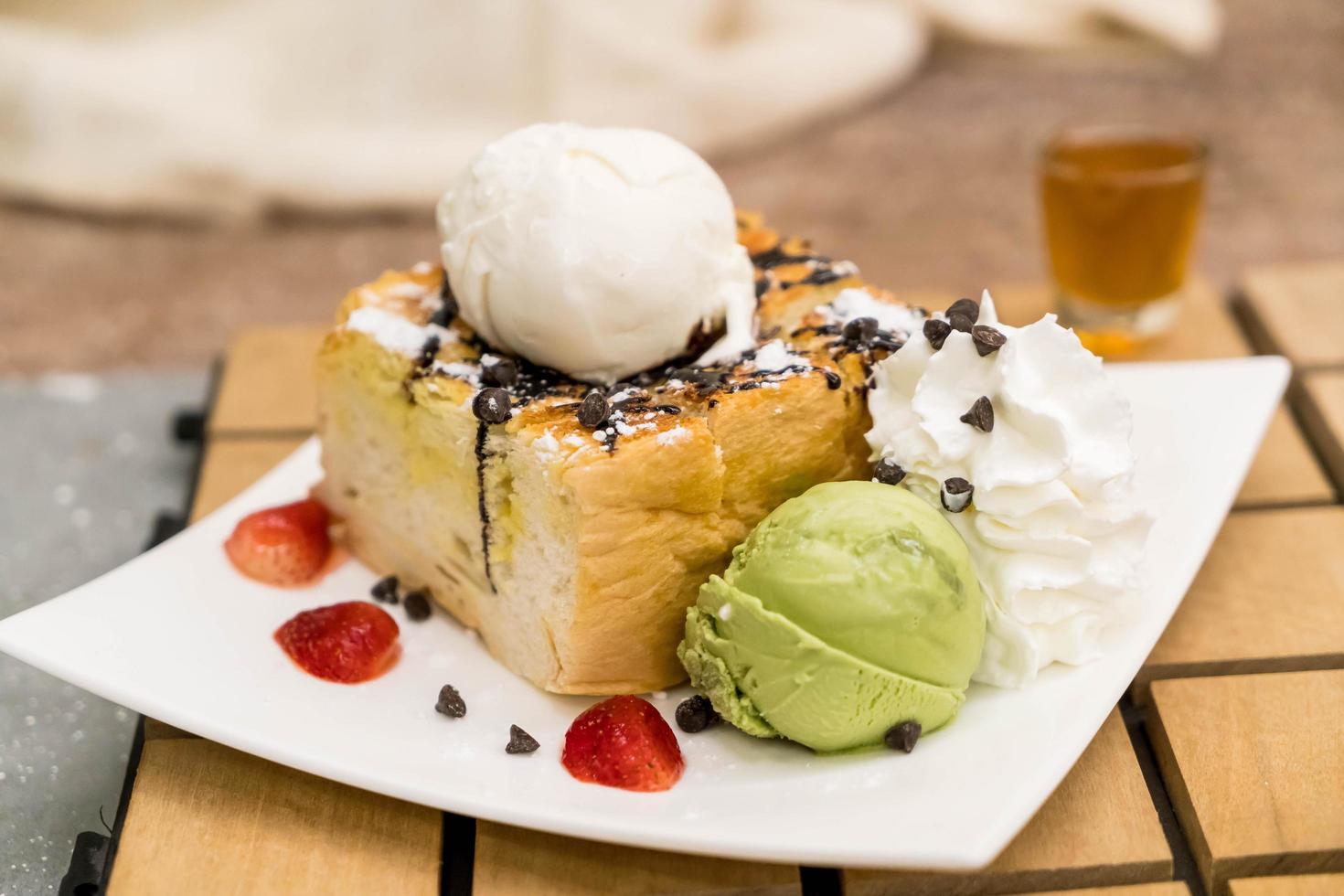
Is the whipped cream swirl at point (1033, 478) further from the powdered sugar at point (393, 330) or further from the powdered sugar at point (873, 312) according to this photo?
the powdered sugar at point (393, 330)

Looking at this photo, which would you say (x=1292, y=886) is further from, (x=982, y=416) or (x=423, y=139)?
(x=423, y=139)

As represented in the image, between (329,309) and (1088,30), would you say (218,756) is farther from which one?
(1088,30)

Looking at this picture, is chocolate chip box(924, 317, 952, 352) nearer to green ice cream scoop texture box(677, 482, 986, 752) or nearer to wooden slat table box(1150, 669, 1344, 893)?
green ice cream scoop texture box(677, 482, 986, 752)

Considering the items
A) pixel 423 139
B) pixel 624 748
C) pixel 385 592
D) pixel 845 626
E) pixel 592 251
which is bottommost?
pixel 423 139

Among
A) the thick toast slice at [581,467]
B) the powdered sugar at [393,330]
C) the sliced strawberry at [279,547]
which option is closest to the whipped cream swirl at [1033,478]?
the thick toast slice at [581,467]

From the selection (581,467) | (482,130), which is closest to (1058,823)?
(581,467)

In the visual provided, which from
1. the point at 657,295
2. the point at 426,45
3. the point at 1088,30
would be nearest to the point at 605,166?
the point at 657,295

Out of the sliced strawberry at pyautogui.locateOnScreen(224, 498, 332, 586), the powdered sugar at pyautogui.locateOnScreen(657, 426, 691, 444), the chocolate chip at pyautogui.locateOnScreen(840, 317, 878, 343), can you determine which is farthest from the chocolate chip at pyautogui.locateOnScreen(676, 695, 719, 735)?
the sliced strawberry at pyautogui.locateOnScreen(224, 498, 332, 586)

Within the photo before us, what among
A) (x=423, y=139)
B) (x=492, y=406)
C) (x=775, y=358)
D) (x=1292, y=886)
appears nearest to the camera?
(x=1292, y=886)
